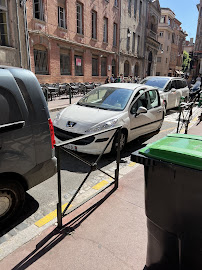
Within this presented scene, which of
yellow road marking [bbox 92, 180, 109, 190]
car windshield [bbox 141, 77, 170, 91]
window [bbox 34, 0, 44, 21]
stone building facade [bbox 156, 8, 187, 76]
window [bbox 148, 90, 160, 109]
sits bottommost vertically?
yellow road marking [bbox 92, 180, 109, 190]

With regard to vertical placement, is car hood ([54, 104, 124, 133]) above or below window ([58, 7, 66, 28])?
below

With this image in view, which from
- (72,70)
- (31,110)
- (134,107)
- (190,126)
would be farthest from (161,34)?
(31,110)

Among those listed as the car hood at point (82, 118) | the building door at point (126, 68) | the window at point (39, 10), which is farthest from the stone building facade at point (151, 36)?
the car hood at point (82, 118)

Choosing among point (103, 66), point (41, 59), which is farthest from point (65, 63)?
point (103, 66)

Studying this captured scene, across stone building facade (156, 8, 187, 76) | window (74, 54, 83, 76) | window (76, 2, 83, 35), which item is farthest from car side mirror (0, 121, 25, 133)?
stone building facade (156, 8, 187, 76)

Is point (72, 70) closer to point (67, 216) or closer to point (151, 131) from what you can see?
point (151, 131)

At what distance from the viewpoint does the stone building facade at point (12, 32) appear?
12695 mm

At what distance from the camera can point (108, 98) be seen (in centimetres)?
558

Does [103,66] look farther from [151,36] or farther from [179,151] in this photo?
[179,151]

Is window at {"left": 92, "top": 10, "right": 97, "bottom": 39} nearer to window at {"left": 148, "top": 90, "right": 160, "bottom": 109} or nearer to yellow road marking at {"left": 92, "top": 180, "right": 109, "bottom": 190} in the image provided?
window at {"left": 148, "top": 90, "right": 160, "bottom": 109}

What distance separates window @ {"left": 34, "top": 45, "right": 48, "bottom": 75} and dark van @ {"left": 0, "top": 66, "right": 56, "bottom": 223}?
46.0ft

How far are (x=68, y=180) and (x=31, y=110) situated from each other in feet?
5.66

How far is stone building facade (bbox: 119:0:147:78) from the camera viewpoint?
26487 mm

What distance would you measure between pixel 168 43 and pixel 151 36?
1796 cm
